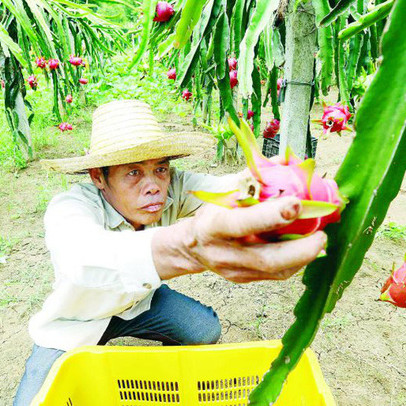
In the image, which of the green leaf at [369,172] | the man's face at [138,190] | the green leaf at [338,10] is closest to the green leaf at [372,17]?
the green leaf at [338,10]

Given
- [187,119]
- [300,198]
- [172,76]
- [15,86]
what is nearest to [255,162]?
[300,198]

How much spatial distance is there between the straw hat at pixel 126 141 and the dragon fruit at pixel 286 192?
78 cm

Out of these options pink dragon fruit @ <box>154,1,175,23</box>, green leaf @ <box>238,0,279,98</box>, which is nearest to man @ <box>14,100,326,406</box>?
green leaf @ <box>238,0,279,98</box>

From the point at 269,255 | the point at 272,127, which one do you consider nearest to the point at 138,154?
the point at 269,255

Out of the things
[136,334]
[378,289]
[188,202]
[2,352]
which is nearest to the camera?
[136,334]

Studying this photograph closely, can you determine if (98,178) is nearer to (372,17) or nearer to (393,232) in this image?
(372,17)

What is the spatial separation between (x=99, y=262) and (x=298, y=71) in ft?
3.53

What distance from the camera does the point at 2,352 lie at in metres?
1.62

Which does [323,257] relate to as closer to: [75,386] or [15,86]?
[75,386]

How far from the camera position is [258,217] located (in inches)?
15.8

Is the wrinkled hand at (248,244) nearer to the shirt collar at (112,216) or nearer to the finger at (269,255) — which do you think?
the finger at (269,255)

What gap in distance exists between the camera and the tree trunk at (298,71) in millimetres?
1420

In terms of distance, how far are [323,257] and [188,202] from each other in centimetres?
99

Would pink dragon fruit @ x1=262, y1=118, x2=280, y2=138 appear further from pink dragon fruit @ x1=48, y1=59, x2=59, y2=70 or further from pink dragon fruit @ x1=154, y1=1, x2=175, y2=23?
pink dragon fruit @ x1=48, y1=59, x2=59, y2=70
